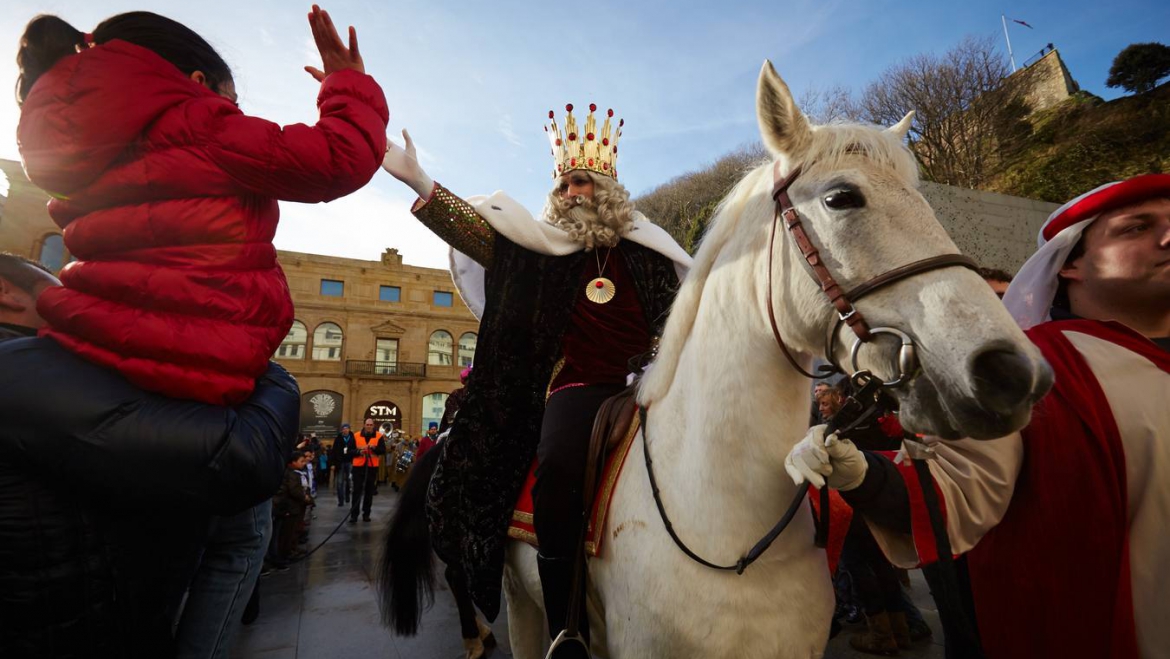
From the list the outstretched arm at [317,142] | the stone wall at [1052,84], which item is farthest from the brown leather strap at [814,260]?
the stone wall at [1052,84]

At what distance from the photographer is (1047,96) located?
28000 mm

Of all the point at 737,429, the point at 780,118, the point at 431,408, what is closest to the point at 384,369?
the point at 431,408

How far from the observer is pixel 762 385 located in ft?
4.67

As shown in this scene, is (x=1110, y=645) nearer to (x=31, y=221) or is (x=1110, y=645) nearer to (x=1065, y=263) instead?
(x=1065, y=263)

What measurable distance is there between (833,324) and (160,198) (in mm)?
1623

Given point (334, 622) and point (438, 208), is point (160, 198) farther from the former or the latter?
point (334, 622)

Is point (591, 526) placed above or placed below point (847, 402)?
below

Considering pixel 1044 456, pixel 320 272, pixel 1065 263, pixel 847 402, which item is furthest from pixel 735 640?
pixel 320 272

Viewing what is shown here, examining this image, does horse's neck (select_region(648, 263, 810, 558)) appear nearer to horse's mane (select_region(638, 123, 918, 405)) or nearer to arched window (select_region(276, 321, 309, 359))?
horse's mane (select_region(638, 123, 918, 405))

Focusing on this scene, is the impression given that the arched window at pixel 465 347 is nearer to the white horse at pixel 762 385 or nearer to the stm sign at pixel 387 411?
the stm sign at pixel 387 411

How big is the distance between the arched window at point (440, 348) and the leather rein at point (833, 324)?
33.3 m

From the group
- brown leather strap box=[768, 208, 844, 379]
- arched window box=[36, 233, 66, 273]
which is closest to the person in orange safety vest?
brown leather strap box=[768, 208, 844, 379]

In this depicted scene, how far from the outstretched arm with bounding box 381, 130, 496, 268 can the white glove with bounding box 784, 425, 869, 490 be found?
1.65m

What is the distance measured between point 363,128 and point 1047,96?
1555 inches
